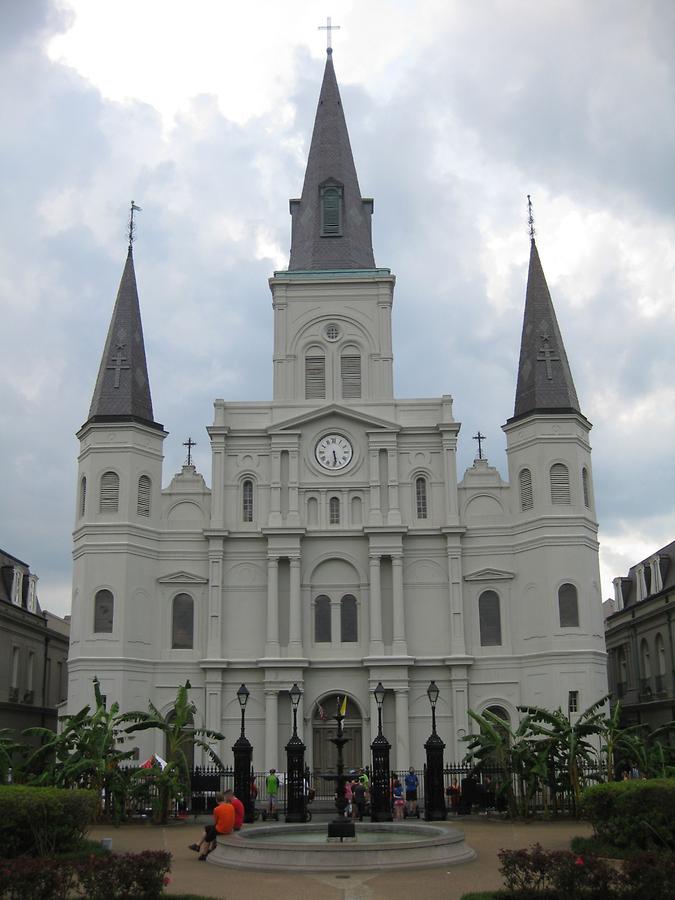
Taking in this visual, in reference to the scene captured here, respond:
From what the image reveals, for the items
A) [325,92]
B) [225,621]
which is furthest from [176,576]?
[325,92]

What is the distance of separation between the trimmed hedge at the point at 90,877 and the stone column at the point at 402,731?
85.7 feet

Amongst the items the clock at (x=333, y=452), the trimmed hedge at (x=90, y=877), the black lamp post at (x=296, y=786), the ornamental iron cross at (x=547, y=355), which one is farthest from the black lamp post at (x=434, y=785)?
the ornamental iron cross at (x=547, y=355)

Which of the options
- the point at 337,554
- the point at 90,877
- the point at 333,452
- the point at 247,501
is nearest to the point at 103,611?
the point at 247,501

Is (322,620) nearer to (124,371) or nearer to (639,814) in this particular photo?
(124,371)

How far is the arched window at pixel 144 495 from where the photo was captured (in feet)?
141

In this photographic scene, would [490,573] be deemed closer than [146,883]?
No

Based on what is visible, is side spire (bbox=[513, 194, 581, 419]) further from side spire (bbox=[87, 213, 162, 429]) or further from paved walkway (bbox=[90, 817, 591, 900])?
paved walkway (bbox=[90, 817, 591, 900])

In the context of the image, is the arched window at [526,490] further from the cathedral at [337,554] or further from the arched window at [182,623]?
the arched window at [182,623]

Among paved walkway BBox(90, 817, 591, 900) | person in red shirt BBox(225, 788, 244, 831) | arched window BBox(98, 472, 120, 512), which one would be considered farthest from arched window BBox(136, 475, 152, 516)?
person in red shirt BBox(225, 788, 244, 831)

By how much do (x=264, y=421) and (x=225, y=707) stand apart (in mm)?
12177

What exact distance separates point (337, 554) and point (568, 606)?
31.5 ft

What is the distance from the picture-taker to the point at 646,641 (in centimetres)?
4944

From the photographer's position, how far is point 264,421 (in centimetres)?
4497

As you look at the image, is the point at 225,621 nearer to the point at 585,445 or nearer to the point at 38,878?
the point at 585,445
